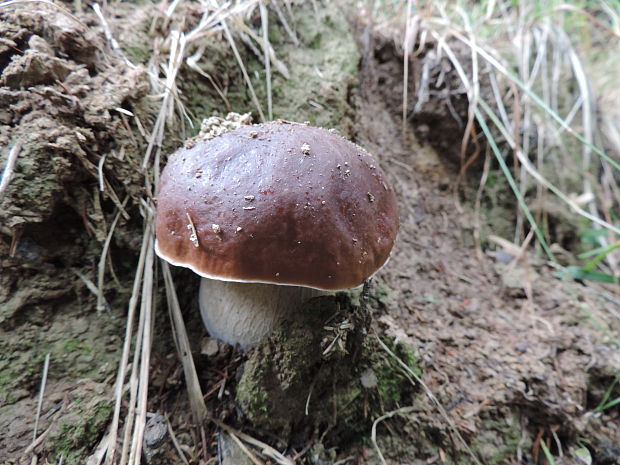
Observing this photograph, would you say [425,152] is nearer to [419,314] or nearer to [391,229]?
[419,314]

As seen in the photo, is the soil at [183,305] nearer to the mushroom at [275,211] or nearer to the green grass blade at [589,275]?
the green grass blade at [589,275]

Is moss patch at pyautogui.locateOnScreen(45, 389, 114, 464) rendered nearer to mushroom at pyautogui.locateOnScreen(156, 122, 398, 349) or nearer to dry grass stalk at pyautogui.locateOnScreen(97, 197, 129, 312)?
dry grass stalk at pyautogui.locateOnScreen(97, 197, 129, 312)

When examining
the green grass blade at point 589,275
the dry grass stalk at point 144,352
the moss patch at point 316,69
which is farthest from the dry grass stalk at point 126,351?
the green grass blade at point 589,275

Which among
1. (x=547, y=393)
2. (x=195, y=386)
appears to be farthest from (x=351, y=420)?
(x=547, y=393)

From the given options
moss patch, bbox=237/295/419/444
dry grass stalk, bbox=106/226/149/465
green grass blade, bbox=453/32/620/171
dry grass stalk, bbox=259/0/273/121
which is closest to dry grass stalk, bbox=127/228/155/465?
dry grass stalk, bbox=106/226/149/465

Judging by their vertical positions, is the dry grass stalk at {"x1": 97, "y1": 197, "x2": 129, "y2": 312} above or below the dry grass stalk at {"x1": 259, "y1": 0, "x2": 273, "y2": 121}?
below
